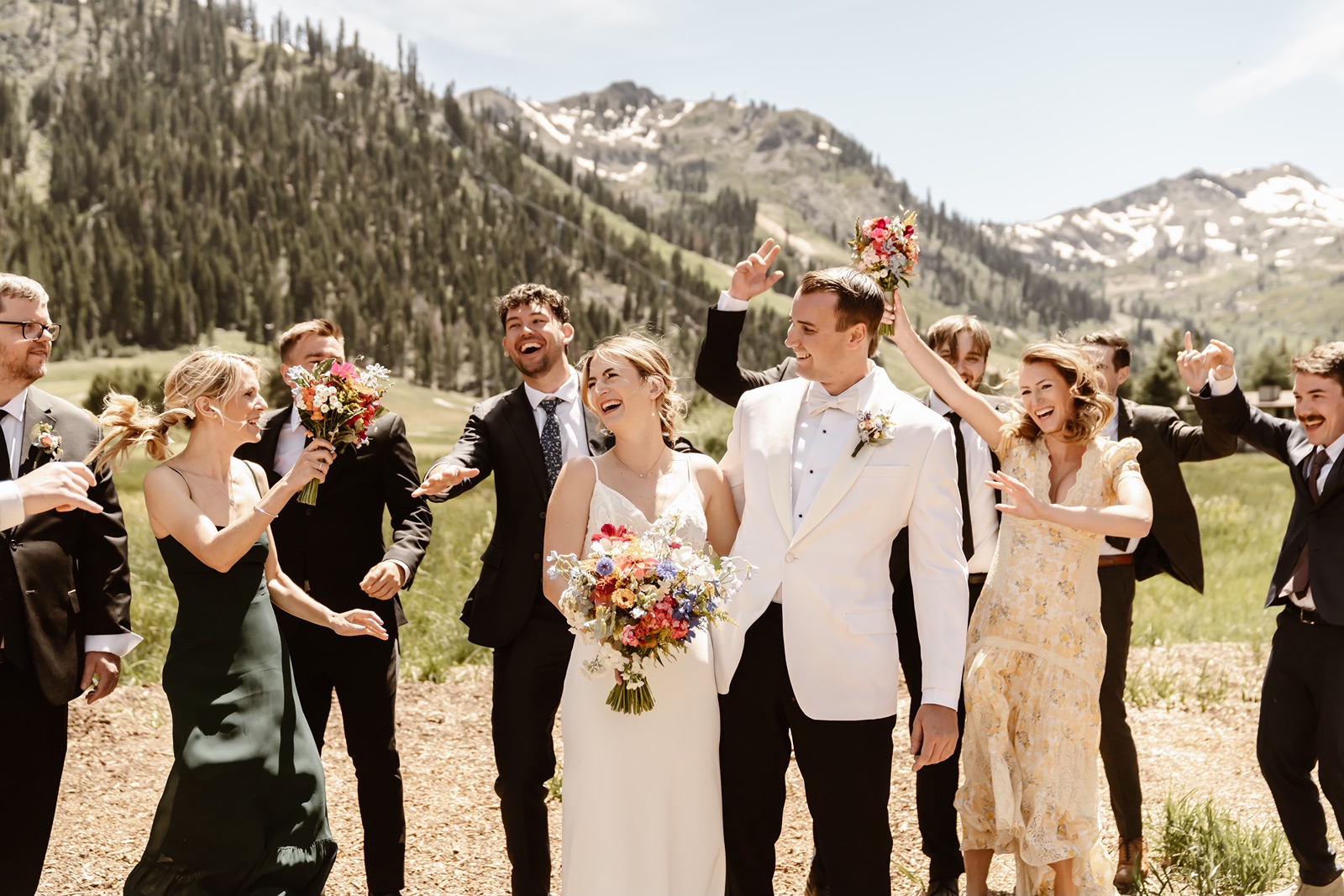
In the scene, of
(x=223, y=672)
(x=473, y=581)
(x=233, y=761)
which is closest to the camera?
(x=233, y=761)

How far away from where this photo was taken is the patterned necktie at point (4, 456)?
15.1ft

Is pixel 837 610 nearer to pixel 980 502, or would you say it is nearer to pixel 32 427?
pixel 980 502

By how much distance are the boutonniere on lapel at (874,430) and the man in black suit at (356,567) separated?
2.31 m

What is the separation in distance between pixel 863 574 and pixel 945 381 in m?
1.28

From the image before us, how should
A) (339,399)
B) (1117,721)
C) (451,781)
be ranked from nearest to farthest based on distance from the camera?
(339,399)
(1117,721)
(451,781)

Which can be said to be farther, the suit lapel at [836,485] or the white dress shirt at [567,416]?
the white dress shirt at [567,416]

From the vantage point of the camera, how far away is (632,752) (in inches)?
155

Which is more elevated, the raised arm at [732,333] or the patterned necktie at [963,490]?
the raised arm at [732,333]

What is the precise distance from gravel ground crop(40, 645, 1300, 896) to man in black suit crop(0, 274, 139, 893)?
1444 mm

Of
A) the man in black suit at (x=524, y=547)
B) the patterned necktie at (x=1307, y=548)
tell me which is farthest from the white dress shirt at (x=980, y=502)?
the man in black suit at (x=524, y=547)

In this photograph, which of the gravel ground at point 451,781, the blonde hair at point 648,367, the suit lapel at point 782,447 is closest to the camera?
the suit lapel at point 782,447

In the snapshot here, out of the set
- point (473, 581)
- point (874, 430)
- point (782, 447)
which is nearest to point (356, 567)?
point (782, 447)

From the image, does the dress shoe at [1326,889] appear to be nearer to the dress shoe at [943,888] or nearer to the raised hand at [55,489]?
the dress shoe at [943,888]

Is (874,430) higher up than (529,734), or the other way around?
(874,430)
